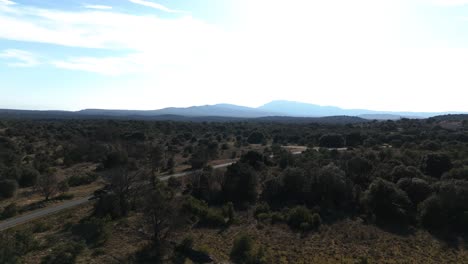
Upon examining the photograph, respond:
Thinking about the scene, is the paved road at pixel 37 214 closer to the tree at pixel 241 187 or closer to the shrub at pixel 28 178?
the shrub at pixel 28 178

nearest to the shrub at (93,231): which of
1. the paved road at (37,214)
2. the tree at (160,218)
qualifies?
the tree at (160,218)

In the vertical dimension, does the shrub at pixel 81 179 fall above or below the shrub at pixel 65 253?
below

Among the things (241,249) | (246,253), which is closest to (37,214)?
(241,249)

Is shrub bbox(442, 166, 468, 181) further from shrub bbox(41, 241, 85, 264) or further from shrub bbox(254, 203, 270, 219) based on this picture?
shrub bbox(41, 241, 85, 264)

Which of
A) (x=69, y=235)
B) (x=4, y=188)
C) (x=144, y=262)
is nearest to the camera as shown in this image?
(x=144, y=262)

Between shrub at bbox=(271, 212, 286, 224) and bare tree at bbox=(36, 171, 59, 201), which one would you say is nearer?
shrub at bbox=(271, 212, 286, 224)

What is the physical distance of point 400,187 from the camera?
3494 cm

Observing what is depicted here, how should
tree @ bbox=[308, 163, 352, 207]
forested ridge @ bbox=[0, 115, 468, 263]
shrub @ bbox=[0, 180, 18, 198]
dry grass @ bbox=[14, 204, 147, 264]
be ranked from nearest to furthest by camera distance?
dry grass @ bbox=[14, 204, 147, 264] < forested ridge @ bbox=[0, 115, 468, 263] < tree @ bbox=[308, 163, 352, 207] < shrub @ bbox=[0, 180, 18, 198]

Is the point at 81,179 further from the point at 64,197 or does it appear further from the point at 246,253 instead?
the point at 246,253

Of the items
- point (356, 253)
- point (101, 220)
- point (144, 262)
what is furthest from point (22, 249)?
point (356, 253)

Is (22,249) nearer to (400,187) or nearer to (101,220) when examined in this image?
(101,220)

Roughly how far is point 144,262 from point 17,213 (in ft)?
53.9

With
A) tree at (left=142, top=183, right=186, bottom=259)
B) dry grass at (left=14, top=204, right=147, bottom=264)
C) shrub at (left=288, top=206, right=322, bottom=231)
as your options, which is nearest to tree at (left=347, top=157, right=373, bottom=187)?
shrub at (left=288, top=206, right=322, bottom=231)

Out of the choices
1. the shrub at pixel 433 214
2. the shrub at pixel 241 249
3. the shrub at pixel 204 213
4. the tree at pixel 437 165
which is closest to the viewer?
the shrub at pixel 241 249
